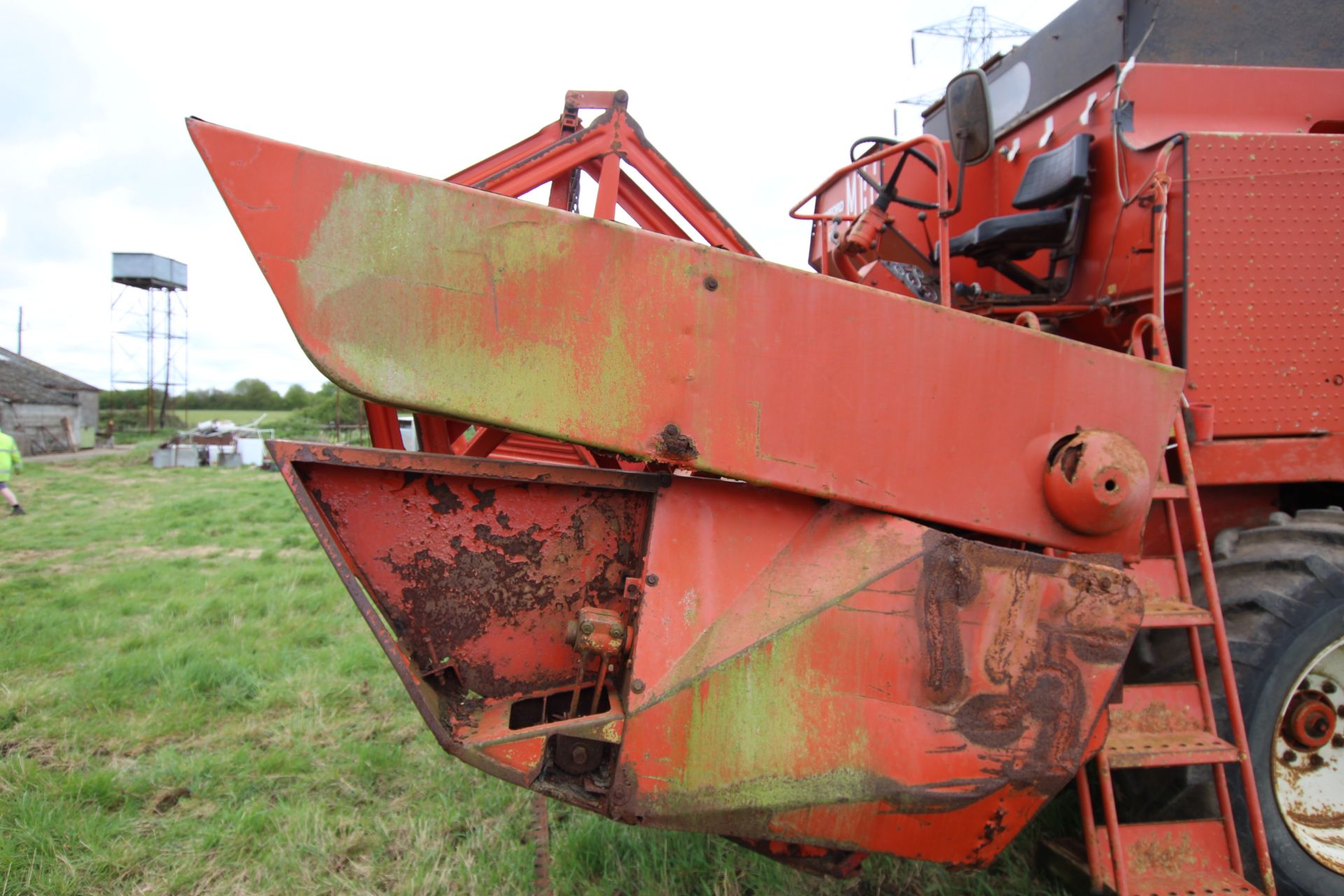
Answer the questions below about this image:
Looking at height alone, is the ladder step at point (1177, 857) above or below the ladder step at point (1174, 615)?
below

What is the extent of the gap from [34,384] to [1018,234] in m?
35.7

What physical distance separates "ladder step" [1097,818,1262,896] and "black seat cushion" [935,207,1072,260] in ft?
7.03

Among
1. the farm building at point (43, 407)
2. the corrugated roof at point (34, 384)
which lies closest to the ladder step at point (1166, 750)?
the farm building at point (43, 407)

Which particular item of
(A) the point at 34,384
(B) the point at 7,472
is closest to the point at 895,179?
(B) the point at 7,472

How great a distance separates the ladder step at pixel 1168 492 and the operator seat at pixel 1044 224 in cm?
105

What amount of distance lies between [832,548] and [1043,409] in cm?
71

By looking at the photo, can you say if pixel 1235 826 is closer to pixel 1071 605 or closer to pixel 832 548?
pixel 1071 605

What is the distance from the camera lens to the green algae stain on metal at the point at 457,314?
1702 mm

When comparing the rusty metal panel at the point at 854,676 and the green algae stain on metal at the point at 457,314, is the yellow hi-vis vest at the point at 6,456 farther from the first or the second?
the rusty metal panel at the point at 854,676

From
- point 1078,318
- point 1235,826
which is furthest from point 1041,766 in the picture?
point 1078,318

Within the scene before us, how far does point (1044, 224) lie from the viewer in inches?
118

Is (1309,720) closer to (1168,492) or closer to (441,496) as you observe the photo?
(1168,492)

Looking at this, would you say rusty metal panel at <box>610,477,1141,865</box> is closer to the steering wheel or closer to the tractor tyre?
the tractor tyre

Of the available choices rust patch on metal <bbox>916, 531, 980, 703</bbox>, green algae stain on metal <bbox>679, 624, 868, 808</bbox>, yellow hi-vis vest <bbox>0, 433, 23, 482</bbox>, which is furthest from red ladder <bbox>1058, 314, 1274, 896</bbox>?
yellow hi-vis vest <bbox>0, 433, 23, 482</bbox>
